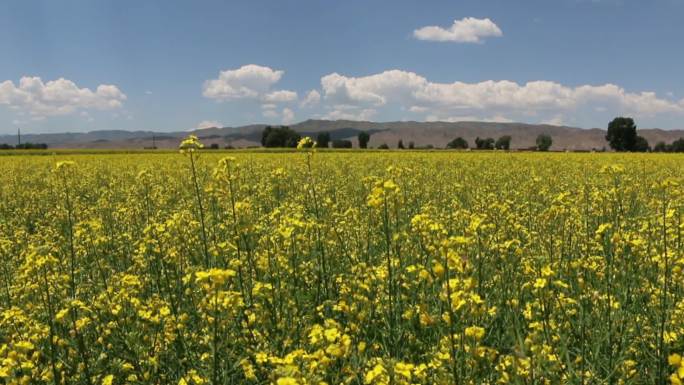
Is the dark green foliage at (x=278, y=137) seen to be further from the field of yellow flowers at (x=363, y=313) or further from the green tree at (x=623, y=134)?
the field of yellow flowers at (x=363, y=313)

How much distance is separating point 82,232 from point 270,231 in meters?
2.12

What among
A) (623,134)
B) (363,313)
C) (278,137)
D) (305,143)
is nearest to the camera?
(363,313)

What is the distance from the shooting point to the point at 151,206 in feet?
36.2

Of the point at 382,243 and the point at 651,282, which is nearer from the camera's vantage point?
the point at 651,282

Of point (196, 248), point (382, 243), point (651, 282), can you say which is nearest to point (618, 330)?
point (651, 282)

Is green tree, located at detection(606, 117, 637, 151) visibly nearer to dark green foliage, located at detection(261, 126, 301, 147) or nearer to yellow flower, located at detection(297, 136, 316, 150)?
dark green foliage, located at detection(261, 126, 301, 147)

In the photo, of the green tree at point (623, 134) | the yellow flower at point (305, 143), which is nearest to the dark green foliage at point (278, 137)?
the green tree at point (623, 134)

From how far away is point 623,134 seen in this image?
94.9m

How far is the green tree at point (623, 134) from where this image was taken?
94.6 meters

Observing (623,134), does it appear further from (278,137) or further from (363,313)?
(363,313)

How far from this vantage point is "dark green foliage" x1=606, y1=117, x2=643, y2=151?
9456 centimetres

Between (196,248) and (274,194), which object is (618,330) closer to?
(196,248)

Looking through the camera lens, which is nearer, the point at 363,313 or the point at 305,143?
the point at 363,313

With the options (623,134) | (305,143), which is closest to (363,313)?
(305,143)
